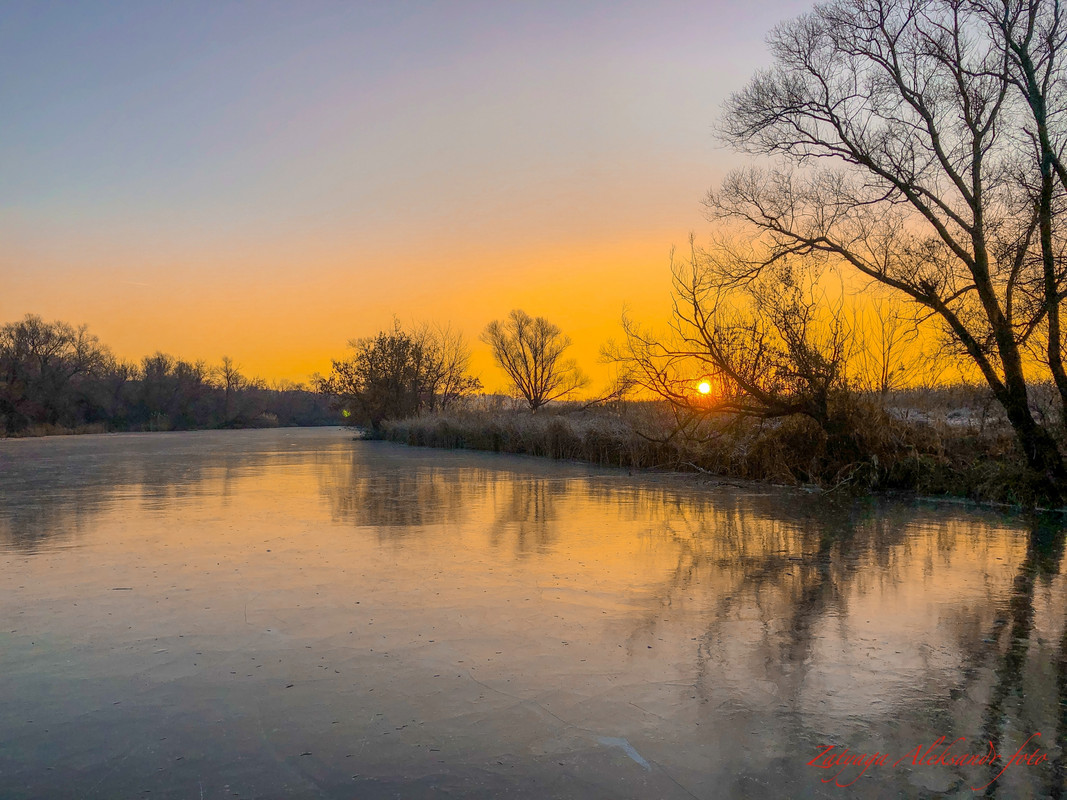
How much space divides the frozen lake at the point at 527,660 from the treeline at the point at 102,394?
57421 mm

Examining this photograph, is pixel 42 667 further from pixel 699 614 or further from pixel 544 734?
pixel 699 614

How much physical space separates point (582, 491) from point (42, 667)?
10.9m

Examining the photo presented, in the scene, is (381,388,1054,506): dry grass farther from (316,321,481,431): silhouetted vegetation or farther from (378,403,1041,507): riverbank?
(316,321,481,431): silhouetted vegetation

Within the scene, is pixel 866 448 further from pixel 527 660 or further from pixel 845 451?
pixel 527 660

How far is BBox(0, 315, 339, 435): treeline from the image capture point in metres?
58.1

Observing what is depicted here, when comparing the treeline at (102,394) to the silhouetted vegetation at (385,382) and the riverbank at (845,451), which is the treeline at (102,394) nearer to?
the silhouetted vegetation at (385,382)

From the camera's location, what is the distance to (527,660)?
183 inches

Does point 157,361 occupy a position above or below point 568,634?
above

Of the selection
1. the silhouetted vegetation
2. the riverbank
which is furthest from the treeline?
the riverbank

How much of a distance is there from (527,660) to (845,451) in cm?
1187

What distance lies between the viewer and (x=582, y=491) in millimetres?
14688

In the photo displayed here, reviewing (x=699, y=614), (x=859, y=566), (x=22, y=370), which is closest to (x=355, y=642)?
(x=699, y=614)

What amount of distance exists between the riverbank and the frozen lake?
125 inches

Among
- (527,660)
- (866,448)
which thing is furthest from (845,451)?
(527,660)
